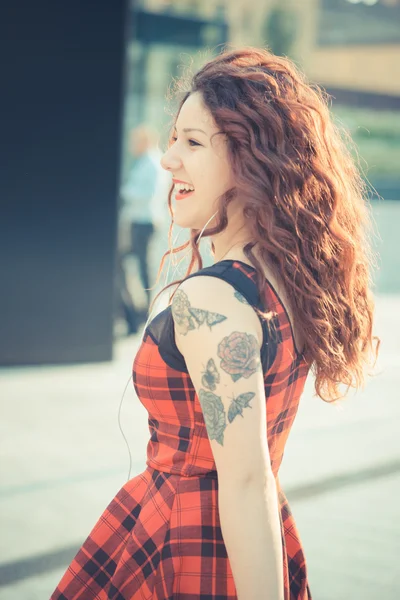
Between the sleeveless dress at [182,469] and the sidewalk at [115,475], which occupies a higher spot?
the sleeveless dress at [182,469]

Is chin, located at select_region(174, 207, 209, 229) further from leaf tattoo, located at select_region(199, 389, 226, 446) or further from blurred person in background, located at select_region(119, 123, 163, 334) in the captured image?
blurred person in background, located at select_region(119, 123, 163, 334)

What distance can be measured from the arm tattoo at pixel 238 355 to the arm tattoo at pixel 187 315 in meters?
0.04

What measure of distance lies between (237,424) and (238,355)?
0.12m

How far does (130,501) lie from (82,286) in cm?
528

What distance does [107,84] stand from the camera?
6.59 metres

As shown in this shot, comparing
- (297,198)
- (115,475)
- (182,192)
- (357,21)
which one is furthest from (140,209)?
(297,198)

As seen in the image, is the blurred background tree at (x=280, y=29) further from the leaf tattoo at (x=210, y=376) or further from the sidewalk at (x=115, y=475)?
the leaf tattoo at (x=210, y=376)

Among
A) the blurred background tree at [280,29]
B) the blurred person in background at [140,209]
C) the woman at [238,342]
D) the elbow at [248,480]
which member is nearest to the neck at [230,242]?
the woman at [238,342]

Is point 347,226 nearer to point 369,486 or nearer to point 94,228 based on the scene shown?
point 369,486

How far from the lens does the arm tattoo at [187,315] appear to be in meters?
1.33

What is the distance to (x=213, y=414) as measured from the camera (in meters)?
1.35

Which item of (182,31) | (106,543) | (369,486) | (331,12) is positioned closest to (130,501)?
(106,543)

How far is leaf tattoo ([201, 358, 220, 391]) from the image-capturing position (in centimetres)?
132

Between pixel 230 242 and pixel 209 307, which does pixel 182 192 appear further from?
pixel 209 307
